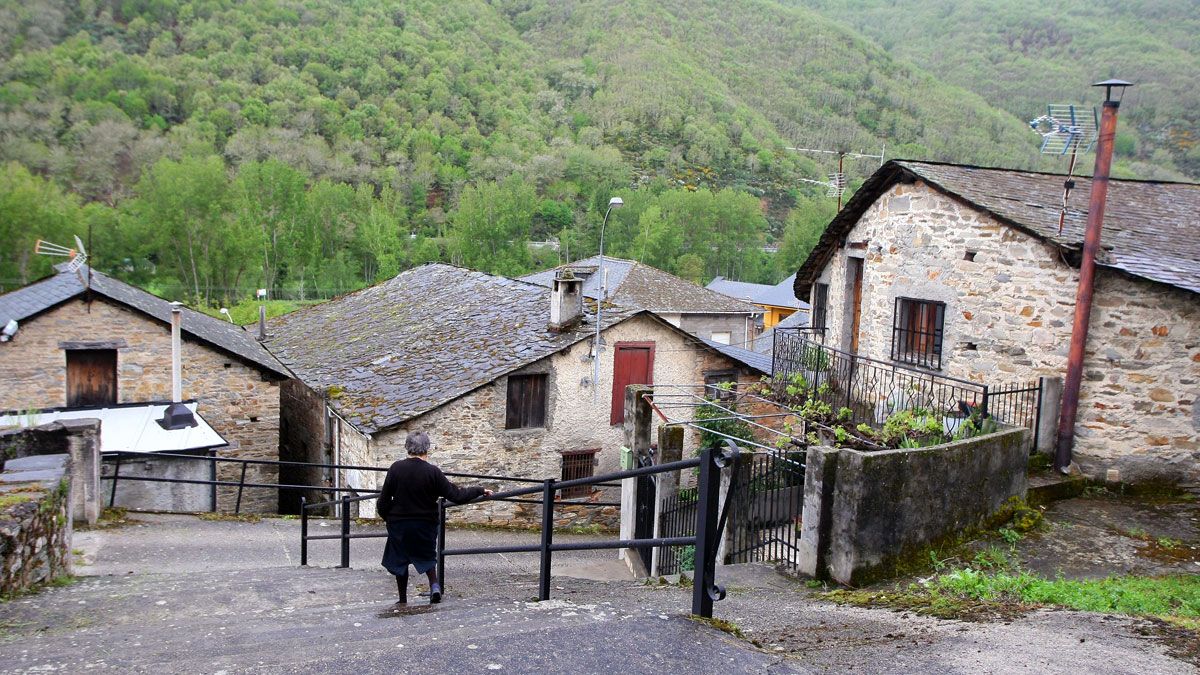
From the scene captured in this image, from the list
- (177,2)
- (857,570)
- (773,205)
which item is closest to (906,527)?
(857,570)

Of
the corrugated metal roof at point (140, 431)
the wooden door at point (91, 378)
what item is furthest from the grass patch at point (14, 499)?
the wooden door at point (91, 378)

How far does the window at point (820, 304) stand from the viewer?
14821 millimetres

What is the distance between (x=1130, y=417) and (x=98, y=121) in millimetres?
94388

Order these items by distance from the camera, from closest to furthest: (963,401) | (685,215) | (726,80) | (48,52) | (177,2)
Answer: (963,401) < (685,215) < (48,52) < (177,2) < (726,80)

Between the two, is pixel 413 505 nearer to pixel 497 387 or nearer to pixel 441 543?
pixel 441 543

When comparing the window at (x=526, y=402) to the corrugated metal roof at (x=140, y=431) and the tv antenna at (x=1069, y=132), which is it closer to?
the corrugated metal roof at (x=140, y=431)

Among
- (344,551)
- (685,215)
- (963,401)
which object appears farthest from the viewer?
(685,215)

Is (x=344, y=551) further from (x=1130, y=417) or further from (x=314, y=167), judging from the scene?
(x=314, y=167)

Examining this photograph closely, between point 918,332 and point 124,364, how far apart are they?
14.9m

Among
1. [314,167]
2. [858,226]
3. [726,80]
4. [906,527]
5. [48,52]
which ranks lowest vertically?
[906,527]

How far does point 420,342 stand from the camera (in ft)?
65.0

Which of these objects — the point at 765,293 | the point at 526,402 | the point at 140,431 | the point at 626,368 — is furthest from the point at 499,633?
the point at 765,293

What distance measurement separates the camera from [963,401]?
1076 centimetres

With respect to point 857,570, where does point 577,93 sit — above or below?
above
